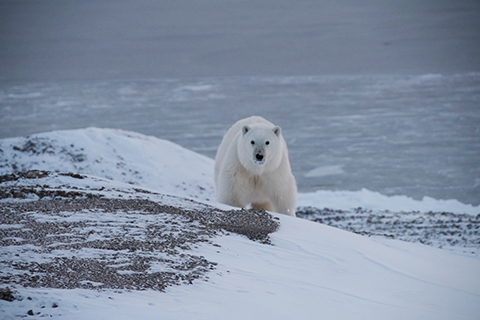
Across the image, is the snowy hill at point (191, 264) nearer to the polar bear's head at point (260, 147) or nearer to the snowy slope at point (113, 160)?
the polar bear's head at point (260, 147)

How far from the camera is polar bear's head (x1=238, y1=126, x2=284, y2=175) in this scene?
5.52 metres

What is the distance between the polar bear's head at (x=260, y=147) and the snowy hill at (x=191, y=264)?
0.67 metres

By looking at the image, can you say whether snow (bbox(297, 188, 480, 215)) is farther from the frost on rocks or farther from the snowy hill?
the frost on rocks

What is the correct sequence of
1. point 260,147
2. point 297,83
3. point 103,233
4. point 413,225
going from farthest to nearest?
point 297,83
point 413,225
point 260,147
point 103,233

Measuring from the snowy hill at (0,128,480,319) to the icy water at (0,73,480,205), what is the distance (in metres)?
4.84

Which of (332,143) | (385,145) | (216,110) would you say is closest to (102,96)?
(216,110)

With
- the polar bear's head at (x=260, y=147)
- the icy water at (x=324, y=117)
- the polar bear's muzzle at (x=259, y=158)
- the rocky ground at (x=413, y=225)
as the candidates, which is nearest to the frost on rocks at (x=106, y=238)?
the polar bear's muzzle at (x=259, y=158)

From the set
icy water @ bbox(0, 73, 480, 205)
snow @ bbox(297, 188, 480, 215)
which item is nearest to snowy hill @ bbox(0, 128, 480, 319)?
snow @ bbox(297, 188, 480, 215)

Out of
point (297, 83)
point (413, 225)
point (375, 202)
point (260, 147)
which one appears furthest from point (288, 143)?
point (297, 83)

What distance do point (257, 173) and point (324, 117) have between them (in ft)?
30.6

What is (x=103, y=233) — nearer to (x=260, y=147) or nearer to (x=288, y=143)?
(x=260, y=147)

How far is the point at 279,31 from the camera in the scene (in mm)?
35500

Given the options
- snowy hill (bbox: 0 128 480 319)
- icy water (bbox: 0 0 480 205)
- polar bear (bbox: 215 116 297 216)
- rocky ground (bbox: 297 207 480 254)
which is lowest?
rocky ground (bbox: 297 207 480 254)

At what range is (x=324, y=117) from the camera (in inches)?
579
